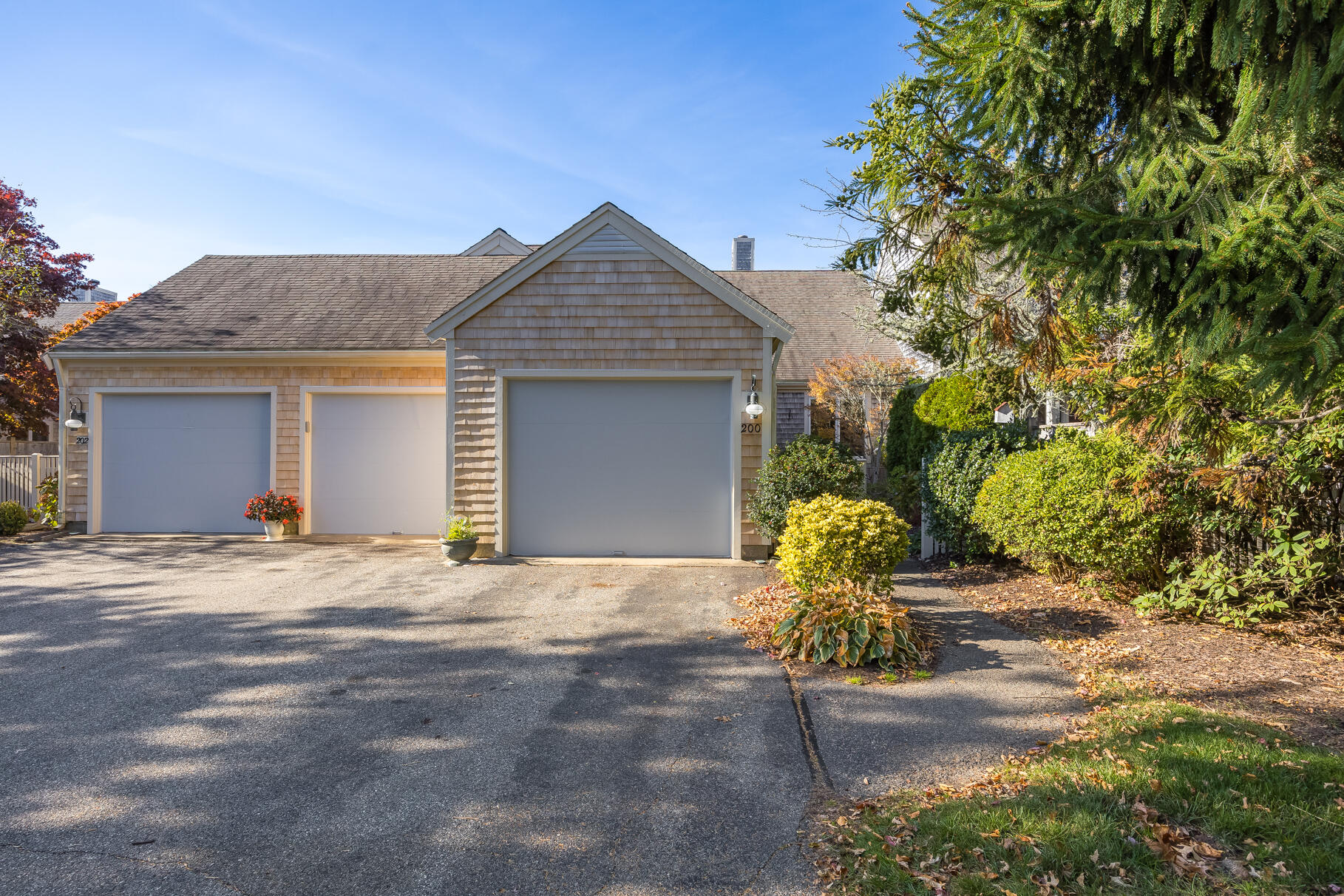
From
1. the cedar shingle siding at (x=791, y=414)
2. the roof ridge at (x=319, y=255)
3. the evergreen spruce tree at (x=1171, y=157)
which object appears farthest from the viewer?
the cedar shingle siding at (x=791, y=414)

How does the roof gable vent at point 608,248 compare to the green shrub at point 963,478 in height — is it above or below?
above

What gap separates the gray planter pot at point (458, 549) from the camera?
29.1 ft

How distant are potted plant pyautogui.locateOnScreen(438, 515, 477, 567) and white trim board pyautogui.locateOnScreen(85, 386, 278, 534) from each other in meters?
4.16

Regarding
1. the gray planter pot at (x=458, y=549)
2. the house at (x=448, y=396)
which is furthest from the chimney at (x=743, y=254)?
the gray planter pot at (x=458, y=549)

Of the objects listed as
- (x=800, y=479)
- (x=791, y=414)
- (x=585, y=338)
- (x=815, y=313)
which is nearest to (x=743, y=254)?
(x=815, y=313)

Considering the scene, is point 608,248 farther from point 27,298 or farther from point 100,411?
point 27,298

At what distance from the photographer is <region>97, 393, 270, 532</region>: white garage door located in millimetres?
11242

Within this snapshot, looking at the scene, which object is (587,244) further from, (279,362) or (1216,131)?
(1216,131)

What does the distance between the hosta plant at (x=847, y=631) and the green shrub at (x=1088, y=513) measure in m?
2.08

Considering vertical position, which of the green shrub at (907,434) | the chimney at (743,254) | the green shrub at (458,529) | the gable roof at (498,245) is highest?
the chimney at (743,254)

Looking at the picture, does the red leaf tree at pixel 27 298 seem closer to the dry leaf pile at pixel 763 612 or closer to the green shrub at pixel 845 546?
the dry leaf pile at pixel 763 612

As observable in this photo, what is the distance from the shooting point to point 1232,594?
5461 mm

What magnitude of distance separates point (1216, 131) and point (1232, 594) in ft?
11.5

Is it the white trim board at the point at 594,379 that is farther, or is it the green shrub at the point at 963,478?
the white trim board at the point at 594,379
